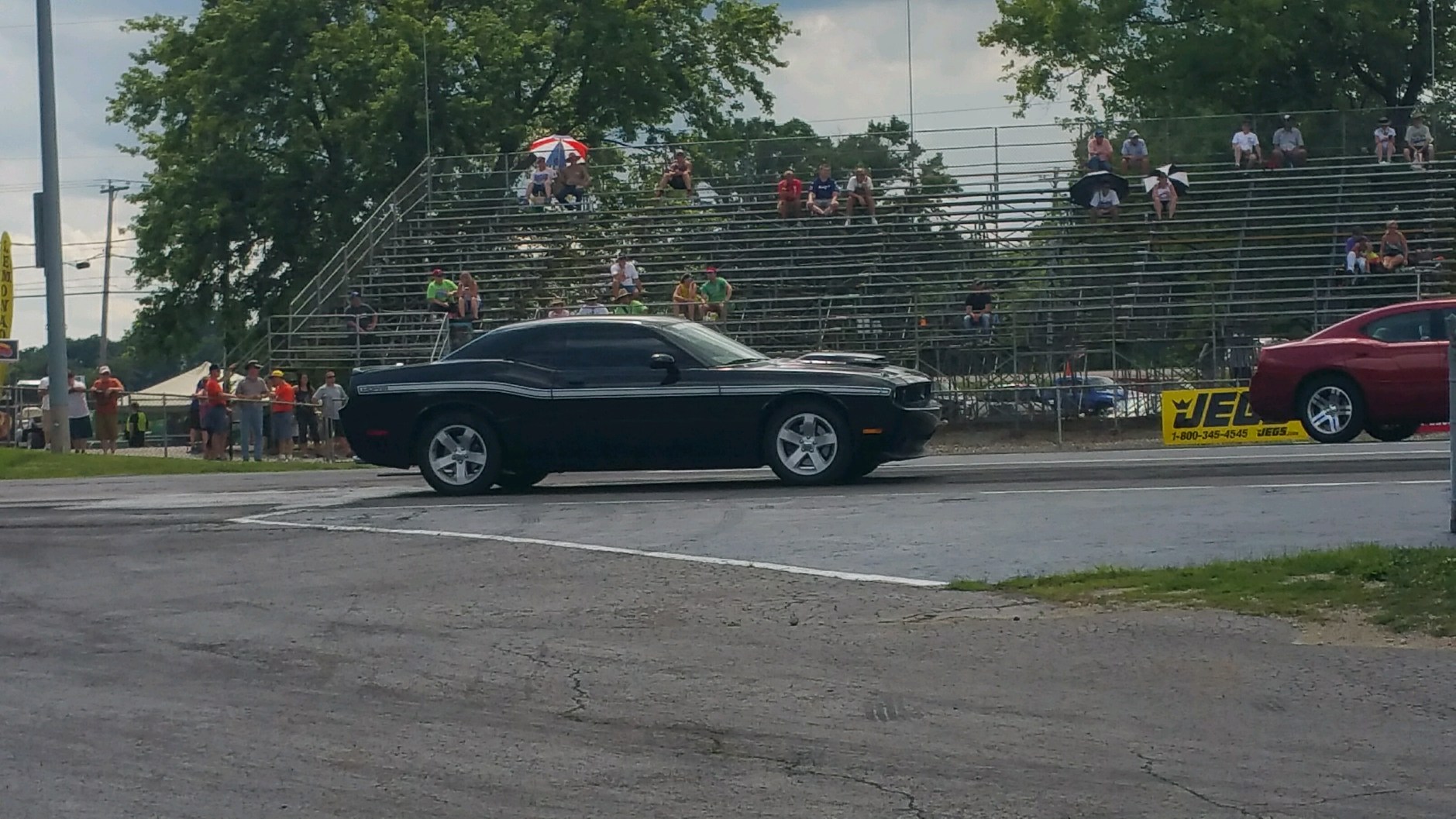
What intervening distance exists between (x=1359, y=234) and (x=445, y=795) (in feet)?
90.0

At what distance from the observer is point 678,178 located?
3562cm

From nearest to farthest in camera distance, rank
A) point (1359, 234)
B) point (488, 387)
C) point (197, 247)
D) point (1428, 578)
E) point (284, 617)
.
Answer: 1. point (1428, 578)
2. point (284, 617)
3. point (488, 387)
4. point (1359, 234)
5. point (197, 247)

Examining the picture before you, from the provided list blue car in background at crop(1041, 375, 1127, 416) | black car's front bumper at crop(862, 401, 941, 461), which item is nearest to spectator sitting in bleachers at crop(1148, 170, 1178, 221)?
blue car in background at crop(1041, 375, 1127, 416)

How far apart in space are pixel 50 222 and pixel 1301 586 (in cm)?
2560

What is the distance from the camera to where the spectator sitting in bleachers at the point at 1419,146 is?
108 feet

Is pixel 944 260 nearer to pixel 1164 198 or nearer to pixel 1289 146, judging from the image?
pixel 1164 198

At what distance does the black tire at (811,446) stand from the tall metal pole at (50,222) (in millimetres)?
17596

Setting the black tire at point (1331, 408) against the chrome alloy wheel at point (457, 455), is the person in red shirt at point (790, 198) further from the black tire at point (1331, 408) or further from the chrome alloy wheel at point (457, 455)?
the chrome alloy wheel at point (457, 455)

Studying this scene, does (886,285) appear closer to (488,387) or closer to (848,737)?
(488,387)

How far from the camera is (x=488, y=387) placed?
15922 millimetres

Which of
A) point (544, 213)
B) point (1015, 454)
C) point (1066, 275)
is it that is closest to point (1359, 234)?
point (1066, 275)

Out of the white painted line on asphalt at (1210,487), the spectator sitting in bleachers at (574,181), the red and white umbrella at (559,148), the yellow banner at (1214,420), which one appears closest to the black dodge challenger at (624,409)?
the white painted line on asphalt at (1210,487)

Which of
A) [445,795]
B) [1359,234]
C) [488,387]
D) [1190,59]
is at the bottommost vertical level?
[445,795]

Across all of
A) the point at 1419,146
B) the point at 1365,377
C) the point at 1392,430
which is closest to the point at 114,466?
the point at 1365,377
